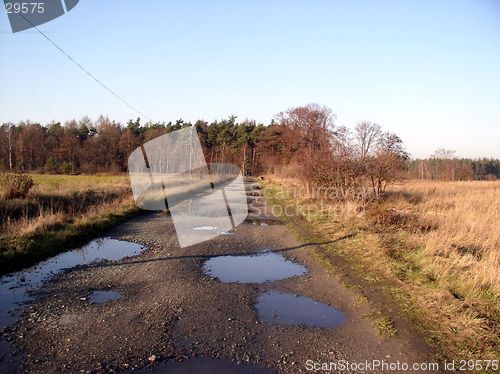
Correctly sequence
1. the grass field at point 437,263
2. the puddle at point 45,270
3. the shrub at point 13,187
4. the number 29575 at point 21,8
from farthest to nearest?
1. the shrub at point 13,187
2. the number 29575 at point 21,8
3. the puddle at point 45,270
4. the grass field at point 437,263

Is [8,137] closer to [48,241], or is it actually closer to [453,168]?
[48,241]

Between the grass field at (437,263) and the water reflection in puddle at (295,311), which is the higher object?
the grass field at (437,263)

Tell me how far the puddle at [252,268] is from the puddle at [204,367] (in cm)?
333

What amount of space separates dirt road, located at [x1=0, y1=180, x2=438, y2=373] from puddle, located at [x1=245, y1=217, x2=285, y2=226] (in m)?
7.30

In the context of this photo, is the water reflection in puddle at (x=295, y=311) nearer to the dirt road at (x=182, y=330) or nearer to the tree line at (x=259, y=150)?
the dirt road at (x=182, y=330)

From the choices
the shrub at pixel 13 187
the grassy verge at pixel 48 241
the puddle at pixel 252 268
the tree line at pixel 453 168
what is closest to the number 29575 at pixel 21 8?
the grassy verge at pixel 48 241

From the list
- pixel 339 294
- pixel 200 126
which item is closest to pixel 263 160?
pixel 200 126

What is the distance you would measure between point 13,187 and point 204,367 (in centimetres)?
1411

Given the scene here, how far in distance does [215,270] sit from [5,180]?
11.6m

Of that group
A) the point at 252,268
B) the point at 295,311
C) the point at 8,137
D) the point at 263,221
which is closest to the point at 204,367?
the point at 295,311

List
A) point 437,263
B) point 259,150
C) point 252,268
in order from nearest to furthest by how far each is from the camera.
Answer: point 437,263 → point 252,268 → point 259,150

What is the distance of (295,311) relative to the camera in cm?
630

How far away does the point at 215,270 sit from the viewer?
8578 millimetres

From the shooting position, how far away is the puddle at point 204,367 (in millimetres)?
4250
